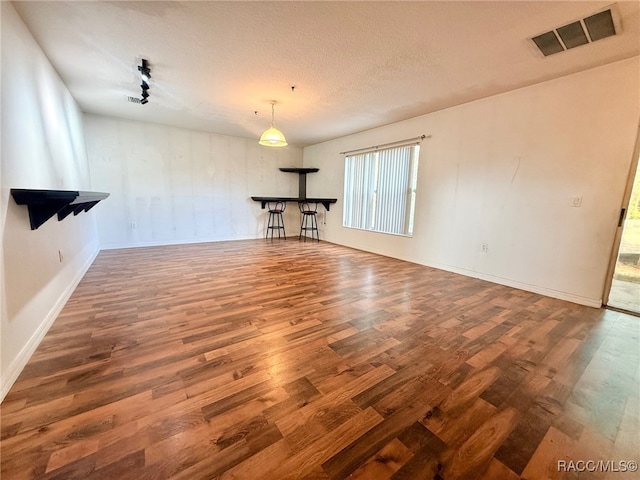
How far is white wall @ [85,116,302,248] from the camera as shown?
4.98 m

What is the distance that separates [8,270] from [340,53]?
9.88ft

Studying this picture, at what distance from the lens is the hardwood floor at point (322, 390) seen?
110 centimetres

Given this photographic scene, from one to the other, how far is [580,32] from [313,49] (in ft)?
7.28

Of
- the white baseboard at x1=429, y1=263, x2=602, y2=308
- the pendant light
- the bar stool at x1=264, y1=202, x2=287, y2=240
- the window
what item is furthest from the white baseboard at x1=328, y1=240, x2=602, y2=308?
the bar stool at x1=264, y1=202, x2=287, y2=240

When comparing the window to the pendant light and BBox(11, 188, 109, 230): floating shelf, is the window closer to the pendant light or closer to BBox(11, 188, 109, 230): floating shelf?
the pendant light

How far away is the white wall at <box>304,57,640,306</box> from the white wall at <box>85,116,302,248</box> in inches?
152

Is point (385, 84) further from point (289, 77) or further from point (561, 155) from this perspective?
point (561, 155)

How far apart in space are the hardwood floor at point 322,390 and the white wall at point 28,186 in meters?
0.17

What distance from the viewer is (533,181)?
3170mm

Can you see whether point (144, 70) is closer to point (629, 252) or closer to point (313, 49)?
point (313, 49)

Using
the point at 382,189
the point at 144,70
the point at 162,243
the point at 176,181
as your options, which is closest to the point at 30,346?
the point at 144,70

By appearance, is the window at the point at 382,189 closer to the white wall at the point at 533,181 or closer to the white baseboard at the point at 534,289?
the white wall at the point at 533,181

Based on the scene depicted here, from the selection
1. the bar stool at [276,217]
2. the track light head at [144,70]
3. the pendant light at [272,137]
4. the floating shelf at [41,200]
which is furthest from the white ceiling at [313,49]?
the bar stool at [276,217]

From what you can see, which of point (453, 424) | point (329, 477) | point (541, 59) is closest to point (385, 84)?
point (541, 59)
